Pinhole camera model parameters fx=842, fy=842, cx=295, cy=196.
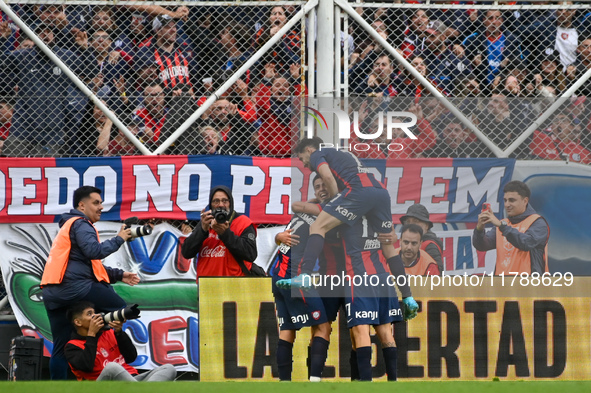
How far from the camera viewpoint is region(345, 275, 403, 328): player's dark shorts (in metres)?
A: 5.86

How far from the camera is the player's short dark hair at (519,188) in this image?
6.43 m

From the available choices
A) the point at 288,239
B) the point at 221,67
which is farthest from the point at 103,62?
the point at 288,239

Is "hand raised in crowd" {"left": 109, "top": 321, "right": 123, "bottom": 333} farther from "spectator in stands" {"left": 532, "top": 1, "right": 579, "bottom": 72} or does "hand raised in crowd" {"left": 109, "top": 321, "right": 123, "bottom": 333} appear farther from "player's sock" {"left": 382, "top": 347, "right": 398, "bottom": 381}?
"spectator in stands" {"left": 532, "top": 1, "right": 579, "bottom": 72}

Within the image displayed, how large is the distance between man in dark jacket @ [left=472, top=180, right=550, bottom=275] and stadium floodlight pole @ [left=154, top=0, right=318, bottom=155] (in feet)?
8.16

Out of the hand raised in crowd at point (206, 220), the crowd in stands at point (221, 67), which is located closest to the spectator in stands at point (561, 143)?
the crowd in stands at point (221, 67)

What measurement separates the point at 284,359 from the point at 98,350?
146 cm

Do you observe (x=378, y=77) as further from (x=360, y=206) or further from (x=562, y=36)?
(x=360, y=206)

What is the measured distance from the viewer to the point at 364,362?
19.0ft

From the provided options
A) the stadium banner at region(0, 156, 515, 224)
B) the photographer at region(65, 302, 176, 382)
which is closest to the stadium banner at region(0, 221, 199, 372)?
the stadium banner at region(0, 156, 515, 224)

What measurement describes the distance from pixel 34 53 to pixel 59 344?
2.86m

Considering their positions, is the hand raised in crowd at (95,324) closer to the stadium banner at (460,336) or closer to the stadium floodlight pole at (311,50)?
the stadium banner at (460,336)

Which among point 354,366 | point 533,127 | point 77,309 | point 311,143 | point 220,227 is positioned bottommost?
point 354,366

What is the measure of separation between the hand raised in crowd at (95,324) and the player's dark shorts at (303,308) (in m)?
1.37

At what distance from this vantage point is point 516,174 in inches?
266
